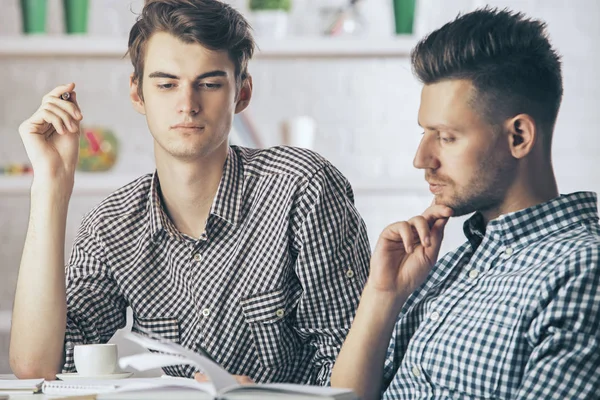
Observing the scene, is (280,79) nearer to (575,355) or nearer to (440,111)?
(440,111)

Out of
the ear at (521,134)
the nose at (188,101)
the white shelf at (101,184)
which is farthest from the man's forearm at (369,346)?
the white shelf at (101,184)

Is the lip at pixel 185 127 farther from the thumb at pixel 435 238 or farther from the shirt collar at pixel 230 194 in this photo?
the thumb at pixel 435 238

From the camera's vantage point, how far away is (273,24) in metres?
2.87

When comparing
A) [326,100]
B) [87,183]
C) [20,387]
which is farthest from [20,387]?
[326,100]

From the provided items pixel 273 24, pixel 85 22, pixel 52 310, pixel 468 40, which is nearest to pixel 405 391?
pixel 468 40

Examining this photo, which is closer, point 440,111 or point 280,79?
point 440,111

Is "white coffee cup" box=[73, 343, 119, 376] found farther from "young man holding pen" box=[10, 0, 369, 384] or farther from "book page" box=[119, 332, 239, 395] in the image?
"book page" box=[119, 332, 239, 395]

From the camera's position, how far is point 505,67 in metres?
1.37

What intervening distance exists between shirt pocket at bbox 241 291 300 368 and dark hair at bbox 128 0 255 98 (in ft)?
1.71

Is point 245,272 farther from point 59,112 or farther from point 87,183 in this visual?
point 87,183

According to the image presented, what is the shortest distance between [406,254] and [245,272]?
0.43m

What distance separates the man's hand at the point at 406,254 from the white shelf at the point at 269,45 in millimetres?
1503

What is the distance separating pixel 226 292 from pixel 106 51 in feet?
4.61

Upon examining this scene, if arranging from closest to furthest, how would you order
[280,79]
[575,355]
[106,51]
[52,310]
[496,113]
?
[575,355] < [496,113] < [52,310] < [106,51] < [280,79]
